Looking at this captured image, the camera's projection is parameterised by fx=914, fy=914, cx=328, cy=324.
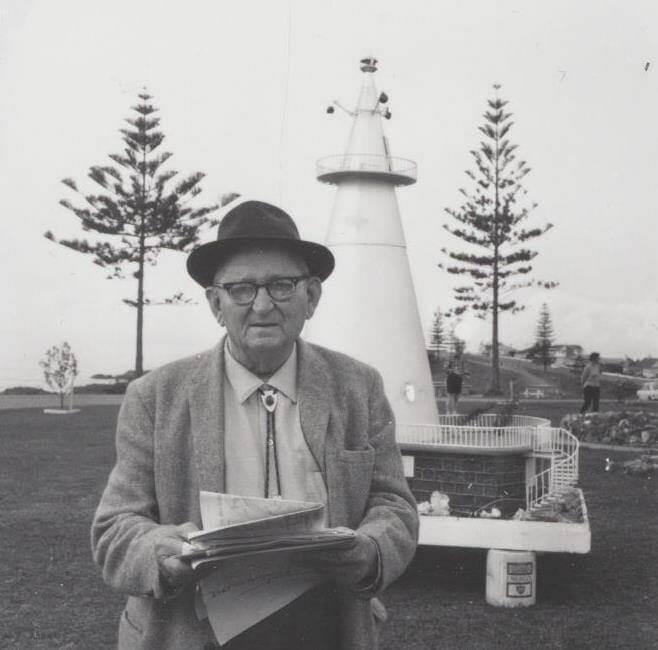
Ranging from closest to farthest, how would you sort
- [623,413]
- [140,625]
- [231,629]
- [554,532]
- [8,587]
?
[231,629], [140,625], [554,532], [8,587], [623,413]

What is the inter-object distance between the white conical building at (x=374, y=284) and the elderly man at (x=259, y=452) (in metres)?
4.97

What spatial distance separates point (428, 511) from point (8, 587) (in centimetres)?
249

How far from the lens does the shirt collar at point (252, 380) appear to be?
5.89 feet

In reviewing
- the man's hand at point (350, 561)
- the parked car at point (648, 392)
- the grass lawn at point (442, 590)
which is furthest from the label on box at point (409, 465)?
the parked car at point (648, 392)

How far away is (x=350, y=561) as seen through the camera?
1.60 metres

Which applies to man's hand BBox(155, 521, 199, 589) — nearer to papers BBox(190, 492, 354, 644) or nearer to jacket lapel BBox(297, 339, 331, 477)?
papers BBox(190, 492, 354, 644)

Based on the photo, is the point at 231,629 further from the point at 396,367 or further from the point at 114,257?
the point at 114,257

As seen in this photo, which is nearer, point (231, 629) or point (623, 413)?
point (231, 629)

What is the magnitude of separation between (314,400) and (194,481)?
0.28m

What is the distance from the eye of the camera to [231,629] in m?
1.62

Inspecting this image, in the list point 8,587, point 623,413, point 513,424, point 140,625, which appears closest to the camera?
point 140,625

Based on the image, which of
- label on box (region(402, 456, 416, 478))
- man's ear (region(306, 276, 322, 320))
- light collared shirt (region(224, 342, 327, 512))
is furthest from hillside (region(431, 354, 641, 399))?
light collared shirt (region(224, 342, 327, 512))

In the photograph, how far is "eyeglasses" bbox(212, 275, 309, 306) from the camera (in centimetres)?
177

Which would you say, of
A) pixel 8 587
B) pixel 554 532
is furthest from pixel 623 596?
pixel 8 587
